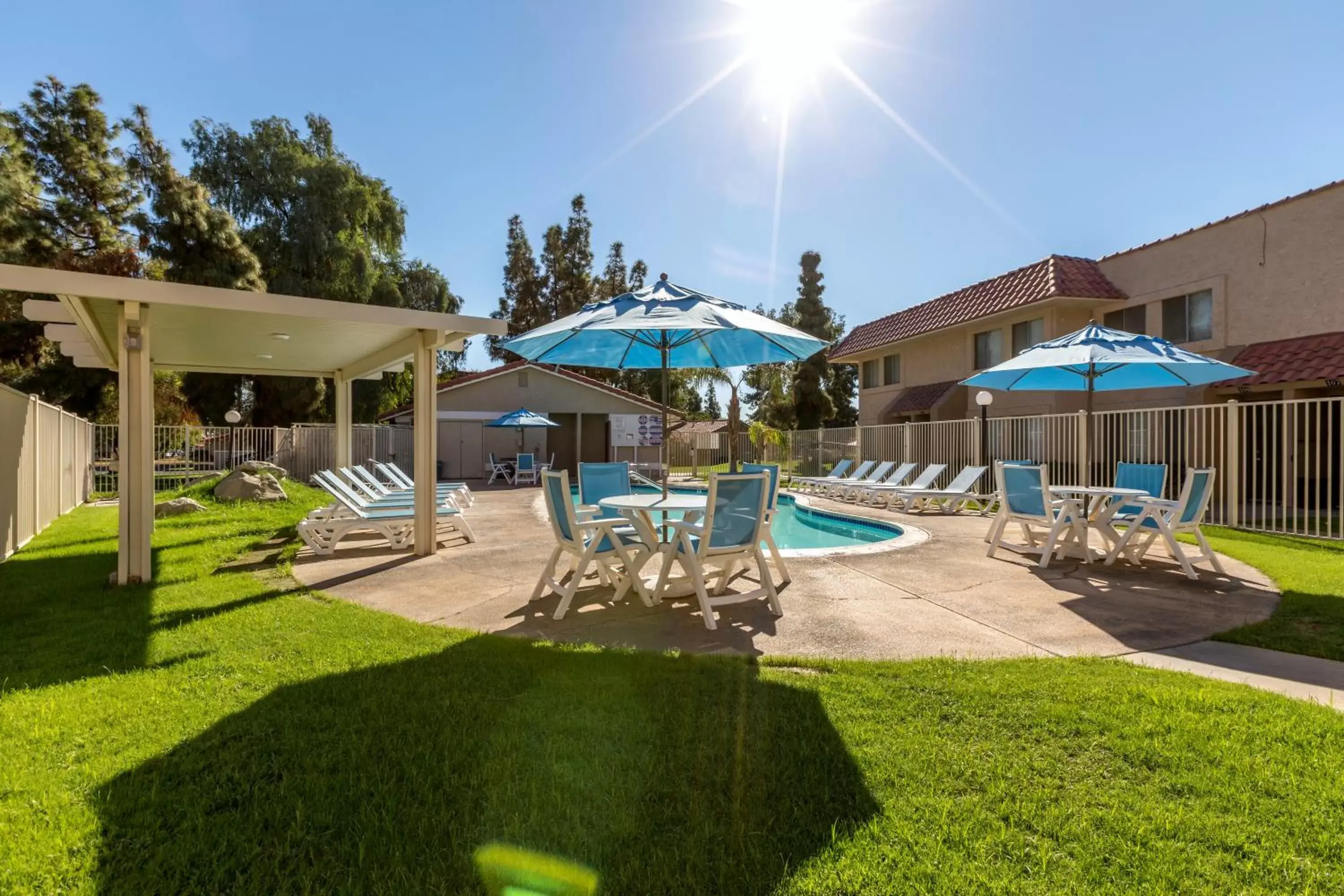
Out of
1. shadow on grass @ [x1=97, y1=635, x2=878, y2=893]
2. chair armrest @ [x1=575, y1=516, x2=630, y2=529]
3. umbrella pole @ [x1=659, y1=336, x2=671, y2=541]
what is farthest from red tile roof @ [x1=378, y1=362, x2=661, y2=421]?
shadow on grass @ [x1=97, y1=635, x2=878, y2=893]

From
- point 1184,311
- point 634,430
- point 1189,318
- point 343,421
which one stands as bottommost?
point 343,421

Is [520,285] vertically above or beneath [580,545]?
above

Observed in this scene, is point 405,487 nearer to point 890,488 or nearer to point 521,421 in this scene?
point 521,421

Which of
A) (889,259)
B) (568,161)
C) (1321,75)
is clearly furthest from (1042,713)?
(889,259)

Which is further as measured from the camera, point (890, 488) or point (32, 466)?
point (890, 488)

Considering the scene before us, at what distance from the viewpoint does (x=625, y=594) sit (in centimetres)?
555

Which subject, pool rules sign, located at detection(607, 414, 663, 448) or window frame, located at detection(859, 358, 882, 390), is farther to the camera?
pool rules sign, located at detection(607, 414, 663, 448)

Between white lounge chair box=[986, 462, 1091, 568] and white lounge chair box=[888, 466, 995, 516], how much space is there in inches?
182

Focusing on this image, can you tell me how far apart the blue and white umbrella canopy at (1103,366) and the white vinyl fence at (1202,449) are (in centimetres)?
107

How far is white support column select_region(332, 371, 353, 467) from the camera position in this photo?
12.2 metres

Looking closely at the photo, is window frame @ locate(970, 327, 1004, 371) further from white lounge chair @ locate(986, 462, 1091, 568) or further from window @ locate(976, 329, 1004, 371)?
white lounge chair @ locate(986, 462, 1091, 568)

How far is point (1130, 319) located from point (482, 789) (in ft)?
64.4

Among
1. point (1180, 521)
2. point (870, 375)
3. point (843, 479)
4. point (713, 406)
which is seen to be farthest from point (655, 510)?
point (713, 406)

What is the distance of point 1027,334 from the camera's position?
1816cm
